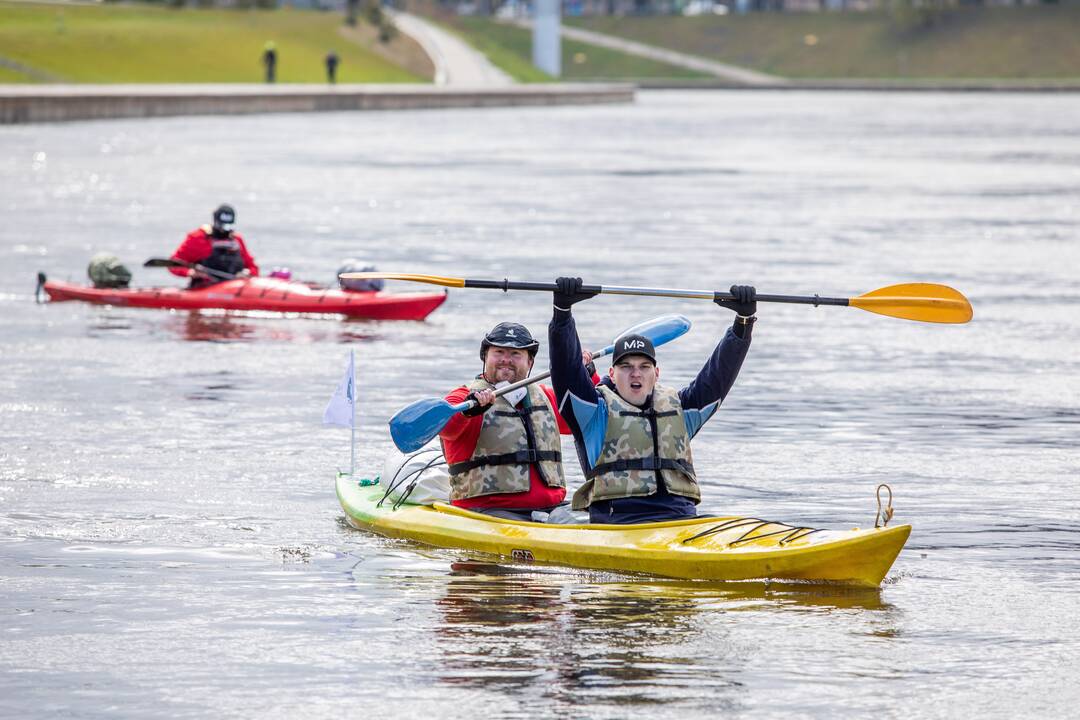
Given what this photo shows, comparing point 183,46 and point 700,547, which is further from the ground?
point 183,46

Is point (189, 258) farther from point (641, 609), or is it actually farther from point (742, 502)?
point (641, 609)

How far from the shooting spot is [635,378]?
10.2 metres

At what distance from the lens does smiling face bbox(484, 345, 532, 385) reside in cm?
1056

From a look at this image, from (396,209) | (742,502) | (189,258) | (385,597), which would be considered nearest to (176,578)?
(385,597)

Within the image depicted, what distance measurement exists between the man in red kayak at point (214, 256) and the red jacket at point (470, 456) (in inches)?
450

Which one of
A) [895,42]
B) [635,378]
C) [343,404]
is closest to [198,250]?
[343,404]

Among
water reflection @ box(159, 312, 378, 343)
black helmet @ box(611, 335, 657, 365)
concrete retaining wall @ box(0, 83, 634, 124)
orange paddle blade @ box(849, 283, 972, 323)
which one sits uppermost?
concrete retaining wall @ box(0, 83, 634, 124)

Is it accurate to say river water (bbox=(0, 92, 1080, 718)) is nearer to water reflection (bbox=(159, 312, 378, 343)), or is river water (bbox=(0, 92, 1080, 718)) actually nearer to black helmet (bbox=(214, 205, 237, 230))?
water reflection (bbox=(159, 312, 378, 343))

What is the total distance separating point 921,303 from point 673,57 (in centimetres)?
10528

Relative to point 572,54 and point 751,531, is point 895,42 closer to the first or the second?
point 572,54

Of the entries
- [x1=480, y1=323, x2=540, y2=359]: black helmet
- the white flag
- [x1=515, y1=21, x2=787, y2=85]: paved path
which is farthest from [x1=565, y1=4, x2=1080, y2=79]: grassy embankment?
[x1=480, y1=323, x2=540, y2=359]: black helmet

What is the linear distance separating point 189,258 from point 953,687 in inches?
588

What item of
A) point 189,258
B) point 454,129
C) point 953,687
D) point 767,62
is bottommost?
point 953,687

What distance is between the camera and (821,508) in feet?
40.7
